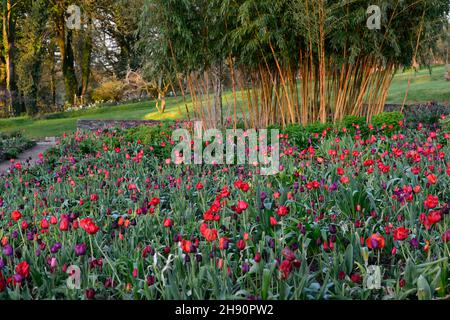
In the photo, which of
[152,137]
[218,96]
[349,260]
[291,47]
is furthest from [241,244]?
[218,96]

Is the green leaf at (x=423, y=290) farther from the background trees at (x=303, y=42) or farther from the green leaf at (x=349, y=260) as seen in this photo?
the background trees at (x=303, y=42)

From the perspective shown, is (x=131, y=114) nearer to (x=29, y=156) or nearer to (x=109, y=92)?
(x=109, y=92)

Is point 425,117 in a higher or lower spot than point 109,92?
lower

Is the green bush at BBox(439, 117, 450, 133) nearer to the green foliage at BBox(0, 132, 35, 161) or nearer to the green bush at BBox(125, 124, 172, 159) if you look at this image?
the green bush at BBox(125, 124, 172, 159)

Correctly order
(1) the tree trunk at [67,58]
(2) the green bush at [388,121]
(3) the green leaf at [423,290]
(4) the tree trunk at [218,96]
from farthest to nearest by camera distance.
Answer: (1) the tree trunk at [67,58] → (4) the tree trunk at [218,96] → (2) the green bush at [388,121] → (3) the green leaf at [423,290]

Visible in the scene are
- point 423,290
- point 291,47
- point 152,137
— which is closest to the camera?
point 423,290

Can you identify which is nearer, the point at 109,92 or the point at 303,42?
the point at 303,42

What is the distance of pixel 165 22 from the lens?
6434mm

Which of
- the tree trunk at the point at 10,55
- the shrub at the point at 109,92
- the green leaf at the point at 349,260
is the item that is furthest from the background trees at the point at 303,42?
the shrub at the point at 109,92

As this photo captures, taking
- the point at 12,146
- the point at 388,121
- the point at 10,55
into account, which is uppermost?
the point at 10,55

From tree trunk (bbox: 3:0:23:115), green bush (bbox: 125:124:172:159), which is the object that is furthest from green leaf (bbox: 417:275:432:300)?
tree trunk (bbox: 3:0:23:115)

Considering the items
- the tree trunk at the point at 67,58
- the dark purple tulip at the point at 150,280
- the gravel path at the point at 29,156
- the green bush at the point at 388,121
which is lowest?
the dark purple tulip at the point at 150,280

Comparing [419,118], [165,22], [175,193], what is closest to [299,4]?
[165,22]

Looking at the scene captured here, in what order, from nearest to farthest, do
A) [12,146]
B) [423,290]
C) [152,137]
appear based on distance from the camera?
[423,290] < [152,137] < [12,146]
